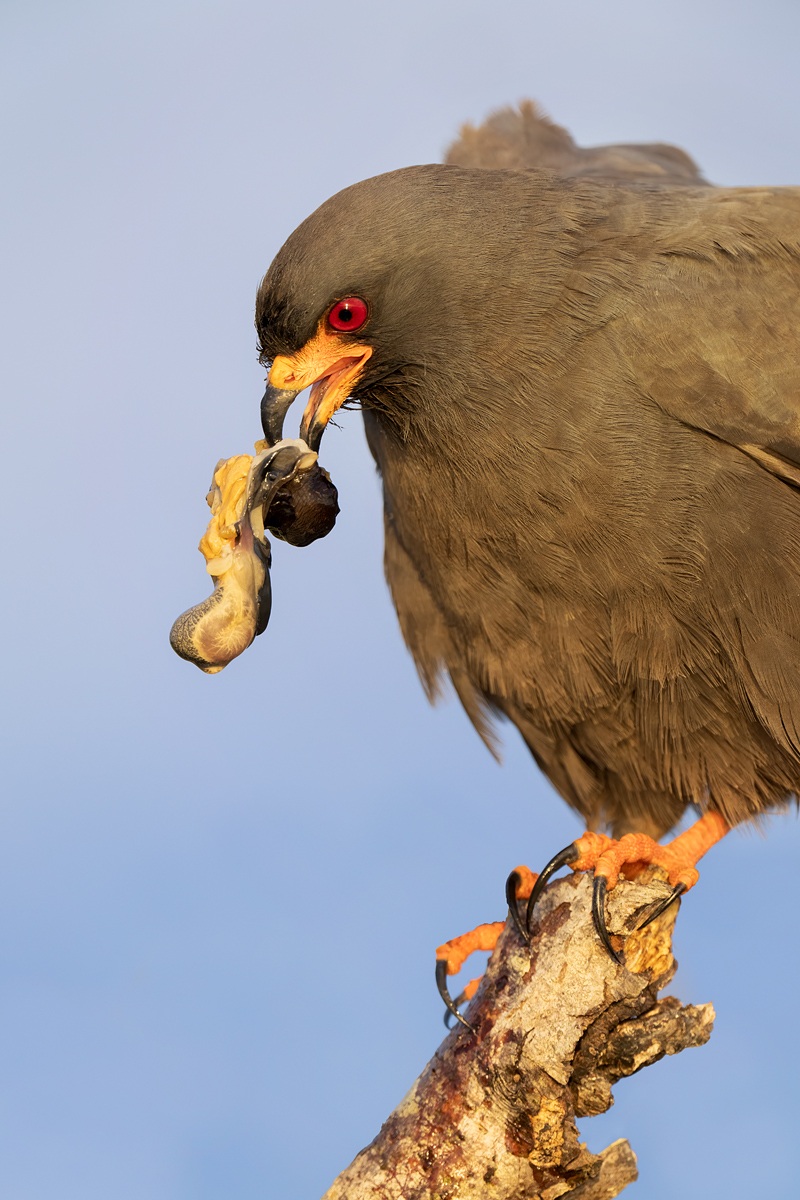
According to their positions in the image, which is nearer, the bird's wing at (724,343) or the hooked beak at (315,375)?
the hooked beak at (315,375)

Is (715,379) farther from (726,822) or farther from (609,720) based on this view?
(726,822)

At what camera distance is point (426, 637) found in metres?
5.68

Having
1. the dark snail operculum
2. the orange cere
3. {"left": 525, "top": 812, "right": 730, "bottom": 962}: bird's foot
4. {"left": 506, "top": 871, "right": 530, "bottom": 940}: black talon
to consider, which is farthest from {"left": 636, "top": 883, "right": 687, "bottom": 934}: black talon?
the orange cere

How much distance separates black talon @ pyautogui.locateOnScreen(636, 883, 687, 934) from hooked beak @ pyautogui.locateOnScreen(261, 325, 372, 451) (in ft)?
6.11

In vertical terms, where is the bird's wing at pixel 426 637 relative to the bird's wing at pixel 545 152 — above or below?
below

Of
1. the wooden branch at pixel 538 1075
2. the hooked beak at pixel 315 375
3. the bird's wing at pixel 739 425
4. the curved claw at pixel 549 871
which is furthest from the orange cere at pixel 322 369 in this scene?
the wooden branch at pixel 538 1075

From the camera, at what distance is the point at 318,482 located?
4.69 meters

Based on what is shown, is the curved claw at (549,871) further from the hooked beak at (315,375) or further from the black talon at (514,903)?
the hooked beak at (315,375)

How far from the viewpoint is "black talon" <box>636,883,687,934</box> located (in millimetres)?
4633

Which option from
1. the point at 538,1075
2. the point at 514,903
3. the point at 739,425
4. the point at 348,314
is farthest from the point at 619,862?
the point at 348,314

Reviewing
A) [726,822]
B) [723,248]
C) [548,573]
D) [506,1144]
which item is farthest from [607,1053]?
→ [723,248]

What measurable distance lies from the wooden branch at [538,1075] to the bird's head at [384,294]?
1.86 metres

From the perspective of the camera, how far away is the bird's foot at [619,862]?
4.64 metres

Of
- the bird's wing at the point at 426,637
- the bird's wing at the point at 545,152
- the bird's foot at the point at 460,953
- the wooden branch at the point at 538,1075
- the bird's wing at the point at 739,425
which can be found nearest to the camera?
the wooden branch at the point at 538,1075
